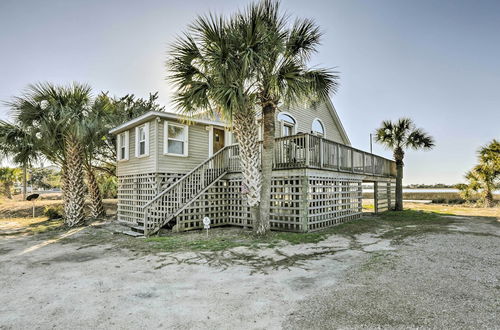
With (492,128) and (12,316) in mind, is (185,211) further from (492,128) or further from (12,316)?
(492,128)

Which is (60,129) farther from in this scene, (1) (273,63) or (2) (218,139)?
(1) (273,63)

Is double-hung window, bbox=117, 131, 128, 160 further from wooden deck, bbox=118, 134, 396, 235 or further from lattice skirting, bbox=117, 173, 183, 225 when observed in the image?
wooden deck, bbox=118, 134, 396, 235

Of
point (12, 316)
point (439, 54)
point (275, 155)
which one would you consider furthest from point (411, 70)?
point (12, 316)

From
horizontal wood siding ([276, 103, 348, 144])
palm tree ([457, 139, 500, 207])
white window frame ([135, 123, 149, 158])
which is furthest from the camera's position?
palm tree ([457, 139, 500, 207])

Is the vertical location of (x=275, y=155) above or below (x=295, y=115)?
below

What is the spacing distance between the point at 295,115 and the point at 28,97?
1207 cm

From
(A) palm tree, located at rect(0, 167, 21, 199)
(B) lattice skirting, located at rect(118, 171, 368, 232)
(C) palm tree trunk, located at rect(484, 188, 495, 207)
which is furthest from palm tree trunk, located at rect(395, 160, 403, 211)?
(A) palm tree, located at rect(0, 167, 21, 199)

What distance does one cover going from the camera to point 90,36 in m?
10.8

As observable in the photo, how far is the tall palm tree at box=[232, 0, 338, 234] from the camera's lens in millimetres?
7316

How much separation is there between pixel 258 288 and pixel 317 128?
44.3 feet

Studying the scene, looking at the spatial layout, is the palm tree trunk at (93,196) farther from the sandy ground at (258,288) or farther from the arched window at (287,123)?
the arched window at (287,123)

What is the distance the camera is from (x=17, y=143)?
12.0 meters

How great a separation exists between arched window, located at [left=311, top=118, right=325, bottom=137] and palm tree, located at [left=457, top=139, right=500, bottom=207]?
41.1 ft

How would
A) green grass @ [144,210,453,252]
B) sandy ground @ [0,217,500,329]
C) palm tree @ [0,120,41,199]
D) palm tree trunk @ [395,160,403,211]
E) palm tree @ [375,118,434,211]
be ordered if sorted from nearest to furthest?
sandy ground @ [0,217,500,329] < green grass @ [144,210,453,252] < palm tree @ [0,120,41,199] < palm tree @ [375,118,434,211] < palm tree trunk @ [395,160,403,211]
